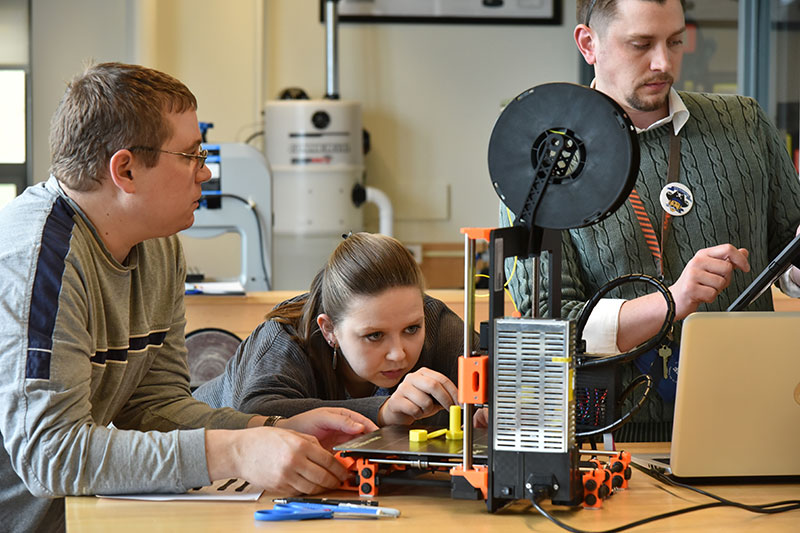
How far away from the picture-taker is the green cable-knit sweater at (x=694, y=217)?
5.47ft

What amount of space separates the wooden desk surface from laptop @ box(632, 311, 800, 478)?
0.05m

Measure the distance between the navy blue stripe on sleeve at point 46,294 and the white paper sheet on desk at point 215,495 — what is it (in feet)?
0.61

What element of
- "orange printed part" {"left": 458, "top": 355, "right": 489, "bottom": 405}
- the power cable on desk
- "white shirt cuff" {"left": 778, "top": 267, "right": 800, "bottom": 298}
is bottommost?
the power cable on desk

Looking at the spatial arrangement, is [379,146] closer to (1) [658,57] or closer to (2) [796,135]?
(2) [796,135]

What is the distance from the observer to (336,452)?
1209 mm

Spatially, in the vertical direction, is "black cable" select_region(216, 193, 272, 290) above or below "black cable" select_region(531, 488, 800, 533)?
above

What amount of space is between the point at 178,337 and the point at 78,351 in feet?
1.25

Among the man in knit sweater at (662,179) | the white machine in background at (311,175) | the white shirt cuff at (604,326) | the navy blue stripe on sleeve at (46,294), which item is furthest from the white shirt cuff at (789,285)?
the white machine in background at (311,175)

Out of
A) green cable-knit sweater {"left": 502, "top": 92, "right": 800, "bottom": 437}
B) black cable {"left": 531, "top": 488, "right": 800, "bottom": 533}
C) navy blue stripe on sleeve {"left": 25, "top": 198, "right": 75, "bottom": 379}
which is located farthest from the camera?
green cable-knit sweater {"left": 502, "top": 92, "right": 800, "bottom": 437}

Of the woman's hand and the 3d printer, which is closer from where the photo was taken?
the 3d printer

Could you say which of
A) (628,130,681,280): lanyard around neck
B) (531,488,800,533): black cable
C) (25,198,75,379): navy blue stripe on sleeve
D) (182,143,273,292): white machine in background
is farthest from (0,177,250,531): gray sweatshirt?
(182,143,273,292): white machine in background

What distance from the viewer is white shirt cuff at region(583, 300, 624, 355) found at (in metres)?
1.56

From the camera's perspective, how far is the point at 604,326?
1.56m

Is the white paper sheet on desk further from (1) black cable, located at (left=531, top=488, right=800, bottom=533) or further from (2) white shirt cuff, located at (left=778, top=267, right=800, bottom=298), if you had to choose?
(2) white shirt cuff, located at (left=778, top=267, right=800, bottom=298)
